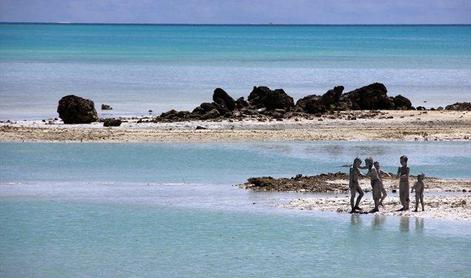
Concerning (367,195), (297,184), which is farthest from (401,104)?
(367,195)

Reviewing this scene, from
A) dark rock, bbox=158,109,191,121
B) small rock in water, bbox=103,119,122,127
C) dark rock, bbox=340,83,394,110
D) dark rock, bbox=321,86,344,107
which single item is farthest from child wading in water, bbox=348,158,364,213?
dark rock, bbox=340,83,394,110

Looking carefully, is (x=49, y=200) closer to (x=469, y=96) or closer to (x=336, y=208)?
(x=336, y=208)

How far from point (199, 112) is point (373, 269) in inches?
831

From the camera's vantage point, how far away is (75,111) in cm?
3866

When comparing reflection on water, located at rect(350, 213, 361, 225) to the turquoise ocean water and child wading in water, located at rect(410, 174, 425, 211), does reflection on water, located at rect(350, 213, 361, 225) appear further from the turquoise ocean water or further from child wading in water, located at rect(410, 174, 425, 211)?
child wading in water, located at rect(410, 174, 425, 211)

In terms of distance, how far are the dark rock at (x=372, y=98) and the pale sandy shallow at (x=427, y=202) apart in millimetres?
16765

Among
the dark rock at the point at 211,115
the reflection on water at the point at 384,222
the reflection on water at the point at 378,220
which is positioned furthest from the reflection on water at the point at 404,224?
the dark rock at the point at 211,115

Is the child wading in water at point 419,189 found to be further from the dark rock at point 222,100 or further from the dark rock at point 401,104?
the dark rock at point 401,104

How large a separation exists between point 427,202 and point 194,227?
180 inches

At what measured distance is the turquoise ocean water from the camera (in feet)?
64.3

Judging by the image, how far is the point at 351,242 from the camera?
21.1 m

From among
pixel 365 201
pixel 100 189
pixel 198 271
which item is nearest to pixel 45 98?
pixel 100 189

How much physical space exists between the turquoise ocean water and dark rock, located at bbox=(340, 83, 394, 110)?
12.0 metres

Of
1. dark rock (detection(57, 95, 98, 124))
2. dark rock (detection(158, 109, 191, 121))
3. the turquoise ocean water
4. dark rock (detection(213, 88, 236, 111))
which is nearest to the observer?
the turquoise ocean water
